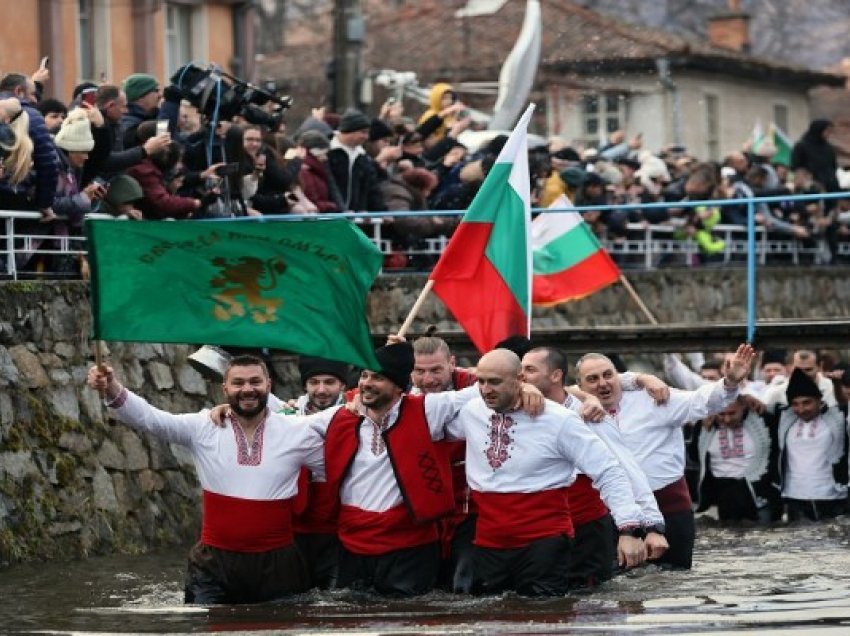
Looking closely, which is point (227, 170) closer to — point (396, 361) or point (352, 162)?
point (352, 162)

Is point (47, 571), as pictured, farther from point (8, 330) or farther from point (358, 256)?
point (358, 256)

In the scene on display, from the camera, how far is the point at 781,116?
176ft

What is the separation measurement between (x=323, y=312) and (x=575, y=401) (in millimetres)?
1795

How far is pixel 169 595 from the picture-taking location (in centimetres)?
1630

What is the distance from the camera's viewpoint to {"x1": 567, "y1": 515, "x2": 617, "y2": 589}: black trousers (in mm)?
15570

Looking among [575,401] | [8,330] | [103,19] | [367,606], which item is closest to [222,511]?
[367,606]

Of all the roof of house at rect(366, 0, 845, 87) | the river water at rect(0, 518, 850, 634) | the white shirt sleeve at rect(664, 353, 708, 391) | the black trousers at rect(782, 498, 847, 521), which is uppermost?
the roof of house at rect(366, 0, 845, 87)

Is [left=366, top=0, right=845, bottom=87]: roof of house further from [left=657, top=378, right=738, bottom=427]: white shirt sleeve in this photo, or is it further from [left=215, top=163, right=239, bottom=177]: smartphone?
[left=657, top=378, right=738, bottom=427]: white shirt sleeve

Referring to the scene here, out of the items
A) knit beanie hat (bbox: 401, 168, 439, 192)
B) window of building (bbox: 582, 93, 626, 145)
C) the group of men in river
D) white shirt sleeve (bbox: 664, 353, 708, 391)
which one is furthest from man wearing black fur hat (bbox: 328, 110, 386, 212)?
window of building (bbox: 582, 93, 626, 145)

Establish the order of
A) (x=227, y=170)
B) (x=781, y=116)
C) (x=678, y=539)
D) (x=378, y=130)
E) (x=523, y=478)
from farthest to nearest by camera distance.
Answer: (x=781, y=116), (x=378, y=130), (x=227, y=170), (x=678, y=539), (x=523, y=478)

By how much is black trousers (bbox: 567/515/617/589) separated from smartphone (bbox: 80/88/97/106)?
6.46 meters

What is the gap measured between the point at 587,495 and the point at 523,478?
1.08m

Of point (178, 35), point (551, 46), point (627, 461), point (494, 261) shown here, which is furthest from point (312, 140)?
point (551, 46)

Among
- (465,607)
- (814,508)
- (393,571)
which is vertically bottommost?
(814,508)
